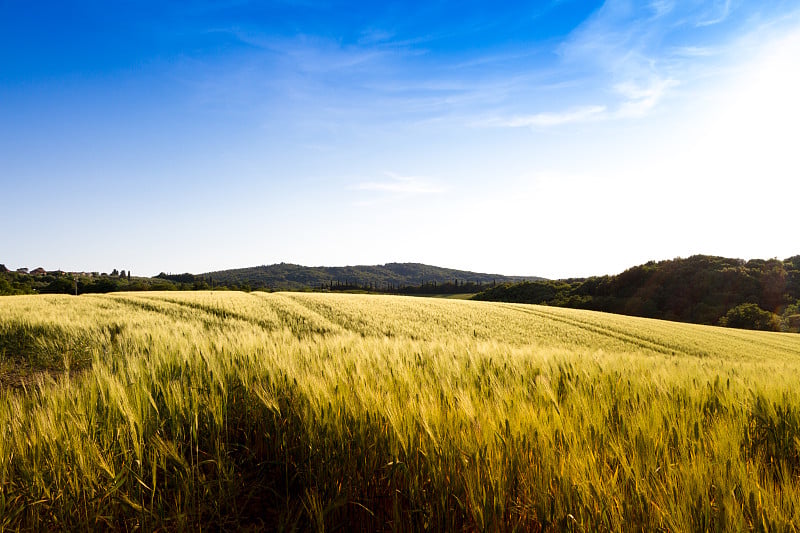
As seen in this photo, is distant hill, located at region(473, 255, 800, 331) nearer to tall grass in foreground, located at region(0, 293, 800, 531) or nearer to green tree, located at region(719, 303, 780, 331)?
green tree, located at region(719, 303, 780, 331)

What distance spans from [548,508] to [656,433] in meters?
0.77

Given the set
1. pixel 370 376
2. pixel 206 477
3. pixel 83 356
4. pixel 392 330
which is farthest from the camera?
pixel 392 330

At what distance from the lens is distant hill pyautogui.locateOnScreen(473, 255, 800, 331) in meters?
62.9

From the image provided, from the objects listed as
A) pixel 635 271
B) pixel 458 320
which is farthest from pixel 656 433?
pixel 635 271

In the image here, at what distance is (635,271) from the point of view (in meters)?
81.5

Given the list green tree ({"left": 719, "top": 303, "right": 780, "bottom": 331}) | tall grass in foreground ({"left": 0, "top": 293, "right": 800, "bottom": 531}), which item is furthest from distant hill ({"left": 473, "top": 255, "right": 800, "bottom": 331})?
tall grass in foreground ({"left": 0, "top": 293, "right": 800, "bottom": 531})

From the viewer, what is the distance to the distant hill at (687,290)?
62.9 meters

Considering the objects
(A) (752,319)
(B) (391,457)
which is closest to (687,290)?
(A) (752,319)

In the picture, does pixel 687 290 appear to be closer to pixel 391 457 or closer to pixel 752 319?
pixel 752 319

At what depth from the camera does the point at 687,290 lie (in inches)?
2827

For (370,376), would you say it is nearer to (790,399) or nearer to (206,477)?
(206,477)

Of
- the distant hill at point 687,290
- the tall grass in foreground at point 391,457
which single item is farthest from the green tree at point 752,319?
the tall grass in foreground at point 391,457

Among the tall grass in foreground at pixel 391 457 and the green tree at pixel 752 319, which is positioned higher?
the tall grass in foreground at pixel 391 457

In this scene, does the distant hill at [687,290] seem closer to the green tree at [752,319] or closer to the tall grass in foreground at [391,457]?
the green tree at [752,319]
